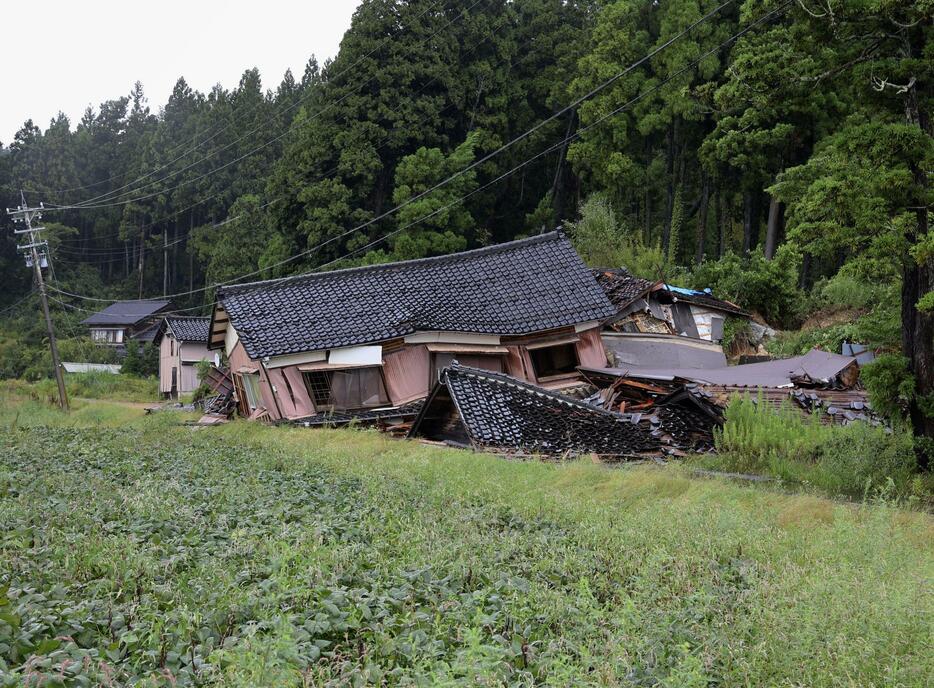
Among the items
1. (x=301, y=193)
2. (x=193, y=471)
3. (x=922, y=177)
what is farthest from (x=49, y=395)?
(x=922, y=177)

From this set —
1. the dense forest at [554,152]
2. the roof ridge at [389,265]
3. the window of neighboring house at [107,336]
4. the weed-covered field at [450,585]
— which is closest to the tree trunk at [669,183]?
the dense forest at [554,152]

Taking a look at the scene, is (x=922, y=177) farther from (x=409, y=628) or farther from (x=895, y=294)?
(x=409, y=628)

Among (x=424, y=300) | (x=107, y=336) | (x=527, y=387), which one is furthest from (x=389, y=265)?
(x=107, y=336)

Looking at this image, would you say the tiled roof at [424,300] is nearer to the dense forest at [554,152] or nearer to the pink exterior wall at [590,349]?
the pink exterior wall at [590,349]

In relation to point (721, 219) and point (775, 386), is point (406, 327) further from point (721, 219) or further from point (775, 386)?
point (721, 219)

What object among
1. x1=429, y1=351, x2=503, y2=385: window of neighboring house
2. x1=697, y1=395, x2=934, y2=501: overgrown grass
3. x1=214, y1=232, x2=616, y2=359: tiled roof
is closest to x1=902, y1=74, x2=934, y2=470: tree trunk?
x1=697, y1=395, x2=934, y2=501: overgrown grass

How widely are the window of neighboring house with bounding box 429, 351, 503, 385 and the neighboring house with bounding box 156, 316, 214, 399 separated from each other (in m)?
25.8

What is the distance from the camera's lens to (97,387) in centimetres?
4353

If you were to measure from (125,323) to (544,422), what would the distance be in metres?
51.7

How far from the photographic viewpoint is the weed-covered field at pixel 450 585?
16.0 feet

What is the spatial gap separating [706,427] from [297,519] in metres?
10.4

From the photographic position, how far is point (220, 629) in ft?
17.8

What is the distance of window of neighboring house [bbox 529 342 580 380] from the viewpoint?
84.6 ft

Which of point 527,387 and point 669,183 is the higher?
point 669,183
